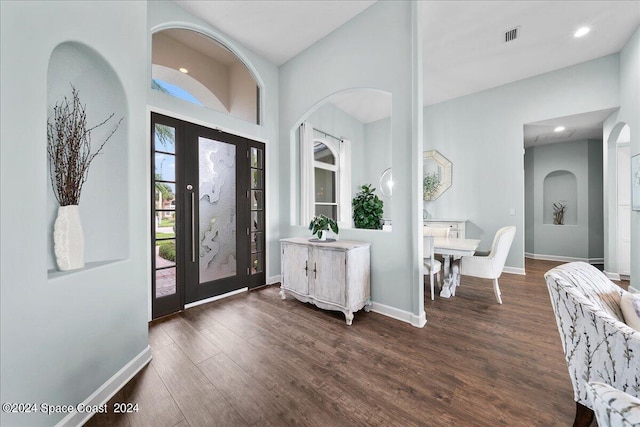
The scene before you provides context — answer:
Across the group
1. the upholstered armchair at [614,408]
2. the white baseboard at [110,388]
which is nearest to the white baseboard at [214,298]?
the white baseboard at [110,388]

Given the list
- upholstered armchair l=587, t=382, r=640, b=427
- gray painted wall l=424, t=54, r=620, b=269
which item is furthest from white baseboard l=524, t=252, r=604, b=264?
upholstered armchair l=587, t=382, r=640, b=427

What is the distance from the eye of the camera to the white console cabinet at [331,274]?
257 cm

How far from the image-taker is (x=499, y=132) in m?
4.59

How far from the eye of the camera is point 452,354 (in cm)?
197

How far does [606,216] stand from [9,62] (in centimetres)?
728

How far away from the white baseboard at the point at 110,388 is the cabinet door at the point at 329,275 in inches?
65.5

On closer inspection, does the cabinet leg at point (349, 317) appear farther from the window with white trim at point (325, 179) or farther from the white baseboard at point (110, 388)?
the window with white trim at point (325, 179)

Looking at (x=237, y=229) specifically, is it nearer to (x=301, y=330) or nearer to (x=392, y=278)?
(x=301, y=330)

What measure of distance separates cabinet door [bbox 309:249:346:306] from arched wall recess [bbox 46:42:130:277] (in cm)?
180

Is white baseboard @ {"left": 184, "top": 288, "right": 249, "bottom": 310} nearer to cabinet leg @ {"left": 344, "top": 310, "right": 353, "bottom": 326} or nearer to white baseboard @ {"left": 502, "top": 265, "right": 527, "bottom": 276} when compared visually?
cabinet leg @ {"left": 344, "top": 310, "right": 353, "bottom": 326}

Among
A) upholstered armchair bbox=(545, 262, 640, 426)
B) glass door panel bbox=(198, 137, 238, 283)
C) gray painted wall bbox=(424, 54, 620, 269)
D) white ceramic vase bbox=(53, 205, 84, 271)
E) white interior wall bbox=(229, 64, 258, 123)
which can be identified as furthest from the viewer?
gray painted wall bbox=(424, 54, 620, 269)

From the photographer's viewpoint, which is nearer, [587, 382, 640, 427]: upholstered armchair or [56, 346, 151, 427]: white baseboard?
[587, 382, 640, 427]: upholstered armchair

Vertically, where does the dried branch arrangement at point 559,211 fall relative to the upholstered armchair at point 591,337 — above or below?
above

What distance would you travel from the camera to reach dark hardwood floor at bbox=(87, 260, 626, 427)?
1392 millimetres
